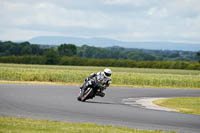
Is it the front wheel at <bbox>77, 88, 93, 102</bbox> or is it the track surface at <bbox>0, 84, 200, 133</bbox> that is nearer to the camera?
the track surface at <bbox>0, 84, 200, 133</bbox>

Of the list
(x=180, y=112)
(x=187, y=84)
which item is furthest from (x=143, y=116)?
(x=187, y=84)

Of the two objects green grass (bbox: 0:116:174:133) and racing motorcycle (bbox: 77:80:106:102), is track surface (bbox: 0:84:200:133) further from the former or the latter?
green grass (bbox: 0:116:174:133)

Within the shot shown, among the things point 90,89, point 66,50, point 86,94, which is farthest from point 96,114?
point 66,50

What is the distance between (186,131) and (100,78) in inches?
341

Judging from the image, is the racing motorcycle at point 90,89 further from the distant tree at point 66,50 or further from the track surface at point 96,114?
the distant tree at point 66,50

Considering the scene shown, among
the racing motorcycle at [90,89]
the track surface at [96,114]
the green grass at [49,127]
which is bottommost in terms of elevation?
the track surface at [96,114]

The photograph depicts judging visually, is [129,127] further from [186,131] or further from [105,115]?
[105,115]

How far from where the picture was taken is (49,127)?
14211mm

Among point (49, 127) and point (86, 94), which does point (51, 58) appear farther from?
point (49, 127)

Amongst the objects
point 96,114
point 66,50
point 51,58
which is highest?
point 66,50

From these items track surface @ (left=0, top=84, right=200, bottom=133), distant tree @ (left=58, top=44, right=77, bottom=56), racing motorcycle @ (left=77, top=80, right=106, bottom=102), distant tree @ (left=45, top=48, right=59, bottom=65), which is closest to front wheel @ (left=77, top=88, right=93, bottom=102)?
racing motorcycle @ (left=77, top=80, right=106, bottom=102)

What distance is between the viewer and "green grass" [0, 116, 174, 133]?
44.4ft

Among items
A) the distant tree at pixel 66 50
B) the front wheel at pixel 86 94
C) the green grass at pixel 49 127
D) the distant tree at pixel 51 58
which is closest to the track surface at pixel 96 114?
the front wheel at pixel 86 94

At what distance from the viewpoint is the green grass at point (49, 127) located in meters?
13.5
